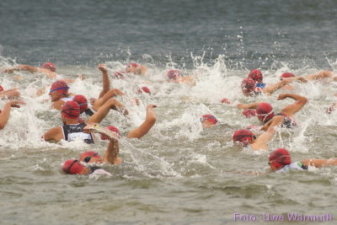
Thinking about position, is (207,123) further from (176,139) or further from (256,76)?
(256,76)

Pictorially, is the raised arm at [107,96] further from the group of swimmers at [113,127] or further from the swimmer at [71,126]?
the swimmer at [71,126]

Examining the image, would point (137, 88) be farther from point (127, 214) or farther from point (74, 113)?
point (127, 214)

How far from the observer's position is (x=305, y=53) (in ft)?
82.8

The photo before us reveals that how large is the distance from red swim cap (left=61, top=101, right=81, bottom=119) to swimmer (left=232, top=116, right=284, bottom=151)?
2.53m

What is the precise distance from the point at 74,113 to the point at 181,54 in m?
14.4

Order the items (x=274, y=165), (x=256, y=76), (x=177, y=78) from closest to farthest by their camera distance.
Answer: (x=274, y=165), (x=256, y=76), (x=177, y=78)

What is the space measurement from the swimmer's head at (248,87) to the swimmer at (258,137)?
13.4 ft

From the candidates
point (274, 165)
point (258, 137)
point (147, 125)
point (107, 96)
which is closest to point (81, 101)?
point (107, 96)

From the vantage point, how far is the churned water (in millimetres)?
9375

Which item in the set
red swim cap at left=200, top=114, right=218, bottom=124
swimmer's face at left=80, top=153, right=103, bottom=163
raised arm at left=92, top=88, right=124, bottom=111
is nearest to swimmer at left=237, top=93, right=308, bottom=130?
red swim cap at left=200, top=114, right=218, bottom=124

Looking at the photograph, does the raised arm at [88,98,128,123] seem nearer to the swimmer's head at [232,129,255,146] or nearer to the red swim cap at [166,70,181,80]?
the swimmer's head at [232,129,255,146]

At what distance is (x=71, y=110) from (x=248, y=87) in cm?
571

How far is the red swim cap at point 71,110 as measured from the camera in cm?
1162

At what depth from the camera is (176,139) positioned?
1330 centimetres
